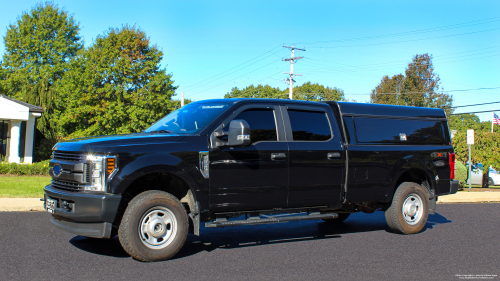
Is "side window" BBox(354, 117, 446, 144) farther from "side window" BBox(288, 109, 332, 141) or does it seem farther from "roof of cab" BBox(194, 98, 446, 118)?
"side window" BBox(288, 109, 332, 141)

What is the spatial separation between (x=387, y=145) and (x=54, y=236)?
5573mm

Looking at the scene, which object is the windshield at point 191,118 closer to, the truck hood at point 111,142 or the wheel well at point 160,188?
the truck hood at point 111,142

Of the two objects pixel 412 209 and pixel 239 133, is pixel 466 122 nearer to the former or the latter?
pixel 412 209

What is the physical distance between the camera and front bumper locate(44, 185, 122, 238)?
16.6 feet

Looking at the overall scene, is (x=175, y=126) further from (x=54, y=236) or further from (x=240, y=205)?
(x=54, y=236)

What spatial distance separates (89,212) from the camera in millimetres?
5086

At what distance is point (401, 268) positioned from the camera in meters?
5.41

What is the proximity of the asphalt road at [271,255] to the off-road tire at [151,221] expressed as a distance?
15 cm

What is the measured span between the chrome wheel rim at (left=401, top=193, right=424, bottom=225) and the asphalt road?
11.8 inches

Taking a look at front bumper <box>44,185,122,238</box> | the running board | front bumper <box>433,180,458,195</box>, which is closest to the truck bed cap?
front bumper <box>433,180,458,195</box>

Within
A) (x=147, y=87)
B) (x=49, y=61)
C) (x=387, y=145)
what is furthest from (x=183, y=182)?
(x=49, y=61)

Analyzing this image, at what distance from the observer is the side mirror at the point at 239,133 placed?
557 centimetres

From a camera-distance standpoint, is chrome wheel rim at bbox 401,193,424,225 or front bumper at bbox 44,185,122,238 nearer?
front bumper at bbox 44,185,122,238

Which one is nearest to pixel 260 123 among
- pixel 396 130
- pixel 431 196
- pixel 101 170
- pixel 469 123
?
pixel 101 170
